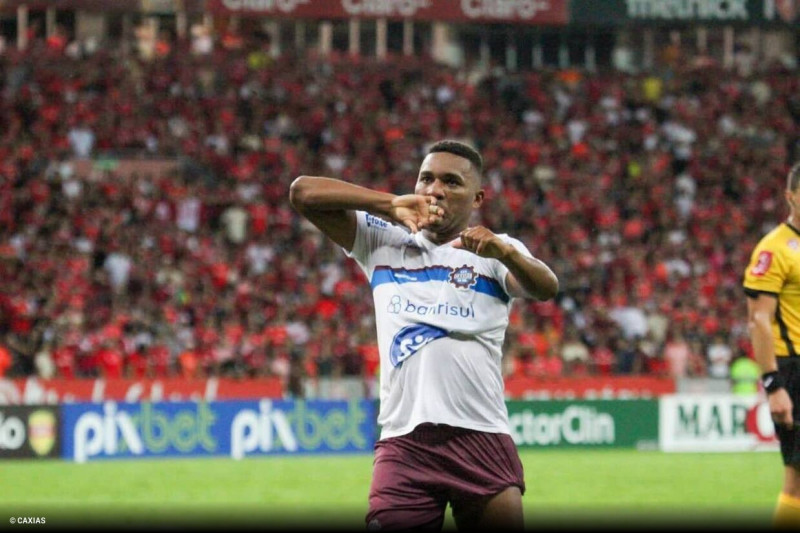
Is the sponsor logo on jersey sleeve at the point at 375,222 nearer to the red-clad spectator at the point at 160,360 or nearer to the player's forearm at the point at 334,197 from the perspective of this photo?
the player's forearm at the point at 334,197

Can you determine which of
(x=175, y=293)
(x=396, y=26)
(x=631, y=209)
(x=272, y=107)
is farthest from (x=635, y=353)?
(x=396, y=26)

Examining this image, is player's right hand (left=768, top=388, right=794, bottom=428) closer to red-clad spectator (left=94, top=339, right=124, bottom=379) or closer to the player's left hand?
the player's left hand

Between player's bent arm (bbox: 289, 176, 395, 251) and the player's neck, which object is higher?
player's bent arm (bbox: 289, 176, 395, 251)

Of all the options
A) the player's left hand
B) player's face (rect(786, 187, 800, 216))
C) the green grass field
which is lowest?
the green grass field

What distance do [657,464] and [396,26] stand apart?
19.3m

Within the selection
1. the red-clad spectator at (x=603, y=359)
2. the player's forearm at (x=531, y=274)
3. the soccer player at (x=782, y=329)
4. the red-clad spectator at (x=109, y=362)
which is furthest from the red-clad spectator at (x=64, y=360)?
the player's forearm at (x=531, y=274)

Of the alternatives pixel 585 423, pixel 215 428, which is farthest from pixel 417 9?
pixel 215 428

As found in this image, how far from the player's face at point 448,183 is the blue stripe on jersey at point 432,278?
0.54ft

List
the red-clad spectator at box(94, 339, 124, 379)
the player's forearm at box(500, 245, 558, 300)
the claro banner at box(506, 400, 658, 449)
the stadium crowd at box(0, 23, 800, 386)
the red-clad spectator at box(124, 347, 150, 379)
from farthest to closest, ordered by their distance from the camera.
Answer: the stadium crowd at box(0, 23, 800, 386)
the red-clad spectator at box(124, 347, 150, 379)
the red-clad spectator at box(94, 339, 124, 379)
the claro banner at box(506, 400, 658, 449)
the player's forearm at box(500, 245, 558, 300)

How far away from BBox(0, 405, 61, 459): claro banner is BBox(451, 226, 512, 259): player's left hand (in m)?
13.4

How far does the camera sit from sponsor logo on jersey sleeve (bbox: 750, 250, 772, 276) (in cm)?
737

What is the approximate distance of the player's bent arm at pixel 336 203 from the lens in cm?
509

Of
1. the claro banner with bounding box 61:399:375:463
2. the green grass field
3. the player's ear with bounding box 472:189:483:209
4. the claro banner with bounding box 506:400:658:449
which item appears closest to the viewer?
the player's ear with bounding box 472:189:483:209

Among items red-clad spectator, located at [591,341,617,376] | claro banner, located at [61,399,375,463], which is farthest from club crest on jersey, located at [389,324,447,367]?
red-clad spectator, located at [591,341,617,376]
